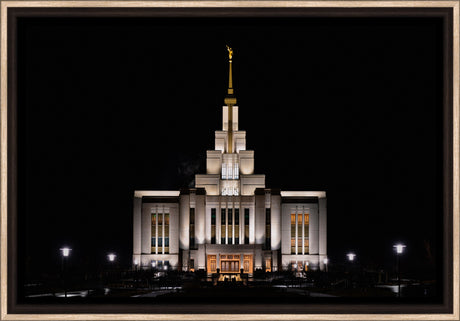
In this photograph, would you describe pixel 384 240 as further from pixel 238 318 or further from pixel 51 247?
pixel 238 318

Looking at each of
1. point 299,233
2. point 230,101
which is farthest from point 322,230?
point 230,101

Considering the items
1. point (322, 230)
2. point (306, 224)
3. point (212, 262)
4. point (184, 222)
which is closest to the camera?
point (212, 262)

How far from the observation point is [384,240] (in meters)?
76.7

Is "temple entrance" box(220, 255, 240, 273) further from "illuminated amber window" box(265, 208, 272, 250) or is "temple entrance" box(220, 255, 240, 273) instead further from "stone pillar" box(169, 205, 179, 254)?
"stone pillar" box(169, 205, 179, 254)

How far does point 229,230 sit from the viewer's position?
240 feet

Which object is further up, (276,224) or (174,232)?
(276,224)

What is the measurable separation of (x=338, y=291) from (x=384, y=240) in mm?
42982

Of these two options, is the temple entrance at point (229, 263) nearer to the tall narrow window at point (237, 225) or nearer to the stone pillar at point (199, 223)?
the tall narrow window at point (237, 225)

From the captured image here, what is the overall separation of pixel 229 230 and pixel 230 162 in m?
8.44

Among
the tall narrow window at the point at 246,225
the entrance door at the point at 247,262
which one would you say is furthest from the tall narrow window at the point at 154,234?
the entrance door at the point at 247,262

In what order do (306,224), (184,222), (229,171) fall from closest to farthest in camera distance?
(184,222), (306,224), (229,171)

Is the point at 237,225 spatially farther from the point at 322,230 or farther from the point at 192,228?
the point at 322,230

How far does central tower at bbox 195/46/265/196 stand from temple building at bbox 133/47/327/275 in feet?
8.26

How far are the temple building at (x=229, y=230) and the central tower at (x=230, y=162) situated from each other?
2.52 m
